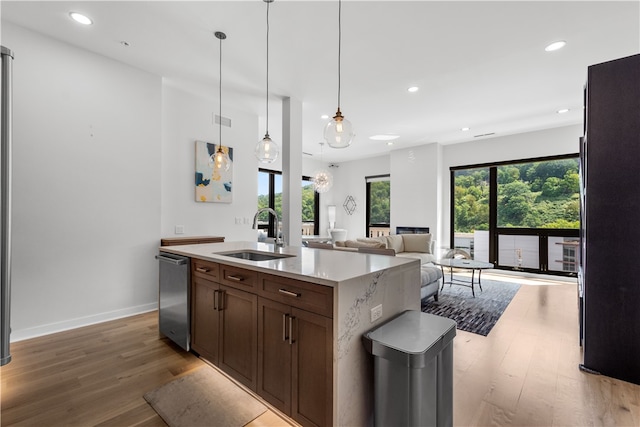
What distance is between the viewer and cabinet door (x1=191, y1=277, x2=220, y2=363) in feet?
7.14

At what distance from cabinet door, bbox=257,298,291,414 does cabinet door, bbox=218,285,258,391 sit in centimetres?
6

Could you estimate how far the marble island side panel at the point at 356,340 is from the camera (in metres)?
1.39

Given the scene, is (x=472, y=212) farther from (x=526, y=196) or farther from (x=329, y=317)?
(x=329, y=317)

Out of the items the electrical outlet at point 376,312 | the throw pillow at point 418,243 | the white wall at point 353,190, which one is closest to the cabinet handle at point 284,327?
the electrical outlet at point 376,312

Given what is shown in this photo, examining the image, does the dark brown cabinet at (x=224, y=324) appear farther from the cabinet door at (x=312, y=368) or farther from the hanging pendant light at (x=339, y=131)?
the hanging pendant light at (x=339, y=131)

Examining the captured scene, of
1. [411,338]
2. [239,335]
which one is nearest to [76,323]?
[239,335]

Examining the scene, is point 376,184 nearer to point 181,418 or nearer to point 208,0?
point 208,0

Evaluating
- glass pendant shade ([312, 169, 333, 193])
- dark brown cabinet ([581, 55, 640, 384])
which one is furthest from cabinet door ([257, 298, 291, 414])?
glass pendant shade ([312, 169, 333, 193])

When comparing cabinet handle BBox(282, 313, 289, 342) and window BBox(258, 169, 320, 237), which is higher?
window BBox(258, 169, 320, 237)

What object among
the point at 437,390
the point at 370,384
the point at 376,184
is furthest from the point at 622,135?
the point at 376,184

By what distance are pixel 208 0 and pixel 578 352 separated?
4.51 meters

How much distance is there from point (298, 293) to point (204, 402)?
43.4 inches

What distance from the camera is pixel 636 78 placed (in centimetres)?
214

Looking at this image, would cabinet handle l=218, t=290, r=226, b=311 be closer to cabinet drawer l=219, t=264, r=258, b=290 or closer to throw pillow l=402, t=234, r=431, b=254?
cabinet drawer l=219, t=264, r=258, b=290
